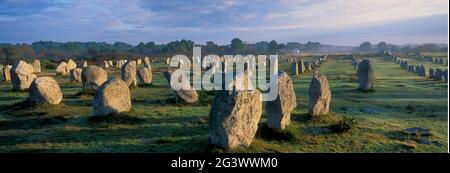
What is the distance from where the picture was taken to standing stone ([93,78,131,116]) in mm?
18719

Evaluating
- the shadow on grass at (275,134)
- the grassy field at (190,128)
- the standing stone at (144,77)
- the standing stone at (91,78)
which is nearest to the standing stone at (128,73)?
the standing stone at (144,77)

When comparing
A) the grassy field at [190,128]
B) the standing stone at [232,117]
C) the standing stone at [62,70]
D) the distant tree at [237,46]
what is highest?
the distant tree at [237,46]

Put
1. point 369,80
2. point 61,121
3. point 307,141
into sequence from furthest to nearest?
point 369,80, point 61,121, point 307,141

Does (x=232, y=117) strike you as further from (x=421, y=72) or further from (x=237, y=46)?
(x=237, y=46)

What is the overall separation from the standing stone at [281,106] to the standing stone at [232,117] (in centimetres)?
231

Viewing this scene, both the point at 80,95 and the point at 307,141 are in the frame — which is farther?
the point at 80,95

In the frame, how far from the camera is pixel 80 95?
26.5m

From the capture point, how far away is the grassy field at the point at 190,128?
14.8m

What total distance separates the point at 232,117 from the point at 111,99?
24.4 ft

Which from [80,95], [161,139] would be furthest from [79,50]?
[161,139]

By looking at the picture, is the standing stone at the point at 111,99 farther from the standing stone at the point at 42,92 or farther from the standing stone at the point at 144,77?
the standing stone at the point at 144,77

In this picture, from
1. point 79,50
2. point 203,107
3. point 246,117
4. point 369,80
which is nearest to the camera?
point 246,117
